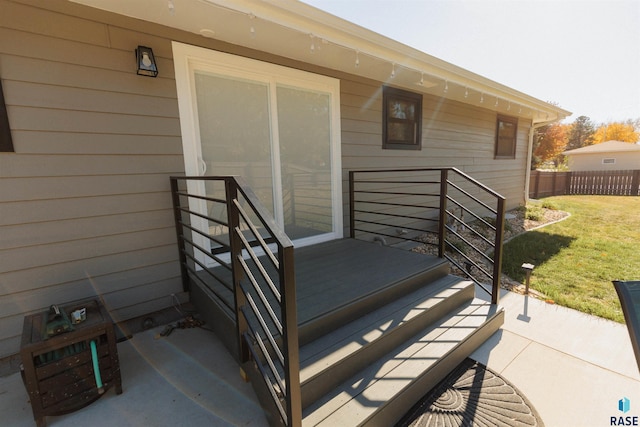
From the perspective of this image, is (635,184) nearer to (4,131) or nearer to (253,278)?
(253,278)

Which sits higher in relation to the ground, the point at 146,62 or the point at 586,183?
the point at 146,62

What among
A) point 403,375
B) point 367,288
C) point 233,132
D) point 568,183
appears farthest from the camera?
point 568,183

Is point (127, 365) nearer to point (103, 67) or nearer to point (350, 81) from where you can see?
point (103, 67)

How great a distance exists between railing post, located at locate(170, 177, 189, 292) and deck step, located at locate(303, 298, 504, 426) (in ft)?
5.36

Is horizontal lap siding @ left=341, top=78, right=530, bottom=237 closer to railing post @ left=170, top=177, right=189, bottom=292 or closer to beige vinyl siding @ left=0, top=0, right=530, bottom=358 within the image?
beige vinyl siding @ left=0, top=0, right=530, bottom=358

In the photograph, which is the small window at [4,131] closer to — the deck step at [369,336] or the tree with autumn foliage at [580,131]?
the deck step at [369,336]

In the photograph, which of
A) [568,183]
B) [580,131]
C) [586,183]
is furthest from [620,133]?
[568,183]

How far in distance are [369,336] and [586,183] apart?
1655cm

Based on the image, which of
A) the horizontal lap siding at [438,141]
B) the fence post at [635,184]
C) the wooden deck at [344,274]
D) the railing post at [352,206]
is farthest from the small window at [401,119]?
the fence post at [635,184]

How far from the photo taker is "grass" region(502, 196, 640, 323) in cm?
297

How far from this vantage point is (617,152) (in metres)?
18.3

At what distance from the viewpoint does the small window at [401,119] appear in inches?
160

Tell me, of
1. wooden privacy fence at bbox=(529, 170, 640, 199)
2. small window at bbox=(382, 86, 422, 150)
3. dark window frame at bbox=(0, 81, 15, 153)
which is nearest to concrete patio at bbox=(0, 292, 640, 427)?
dark window frame at bbox=(0, 81, 15, 153)

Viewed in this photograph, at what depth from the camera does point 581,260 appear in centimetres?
405
